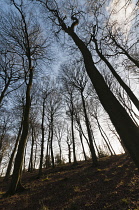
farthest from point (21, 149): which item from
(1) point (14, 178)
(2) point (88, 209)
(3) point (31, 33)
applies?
(3) point (31, 33)

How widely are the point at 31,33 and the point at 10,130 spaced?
17400mm

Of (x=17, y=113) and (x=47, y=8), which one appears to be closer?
(x=47, y=8)

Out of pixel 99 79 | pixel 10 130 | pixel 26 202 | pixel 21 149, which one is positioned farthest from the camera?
pixel 10 130

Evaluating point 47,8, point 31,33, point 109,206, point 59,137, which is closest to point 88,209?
point 109,206

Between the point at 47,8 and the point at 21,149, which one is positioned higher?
the point at 47,8

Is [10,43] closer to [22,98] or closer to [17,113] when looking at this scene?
[22,98]

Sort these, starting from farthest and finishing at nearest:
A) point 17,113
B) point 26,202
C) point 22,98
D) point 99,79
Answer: point 17,113 → point 22,98 → point 26,202 → point 99,79

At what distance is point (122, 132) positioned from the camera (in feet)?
6.64

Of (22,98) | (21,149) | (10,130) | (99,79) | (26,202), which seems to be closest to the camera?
(99,79)

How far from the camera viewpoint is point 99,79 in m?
3.03

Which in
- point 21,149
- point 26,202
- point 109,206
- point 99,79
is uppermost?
point 99,79

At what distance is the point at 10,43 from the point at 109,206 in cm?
1102

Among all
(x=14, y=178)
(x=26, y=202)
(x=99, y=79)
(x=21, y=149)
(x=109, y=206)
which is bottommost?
(x=109, y=206)

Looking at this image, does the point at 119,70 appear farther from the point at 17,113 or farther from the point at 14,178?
the point at 17,113
